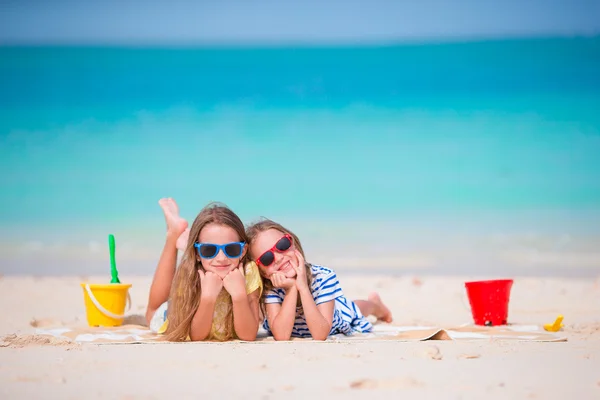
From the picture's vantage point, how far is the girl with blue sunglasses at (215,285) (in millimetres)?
3559

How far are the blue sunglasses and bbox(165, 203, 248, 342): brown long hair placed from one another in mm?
118

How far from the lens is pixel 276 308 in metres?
3.80

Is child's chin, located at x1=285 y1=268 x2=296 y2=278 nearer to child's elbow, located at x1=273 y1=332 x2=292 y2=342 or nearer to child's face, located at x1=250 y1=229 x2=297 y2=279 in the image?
child's face, located at x1=250 y1=229 x2=297 y2=279

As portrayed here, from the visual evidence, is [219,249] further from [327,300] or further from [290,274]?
[327,300]

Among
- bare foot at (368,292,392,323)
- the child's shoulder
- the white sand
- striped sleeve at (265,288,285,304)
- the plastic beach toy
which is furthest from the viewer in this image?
bare foot at (368,292,392,323)

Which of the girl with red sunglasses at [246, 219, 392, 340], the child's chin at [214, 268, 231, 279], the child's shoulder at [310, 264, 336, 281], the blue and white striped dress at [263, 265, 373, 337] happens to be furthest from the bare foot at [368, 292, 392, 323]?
the child's chin at [214, 268, 231, 279]

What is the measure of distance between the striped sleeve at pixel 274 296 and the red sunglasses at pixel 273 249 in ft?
0.70

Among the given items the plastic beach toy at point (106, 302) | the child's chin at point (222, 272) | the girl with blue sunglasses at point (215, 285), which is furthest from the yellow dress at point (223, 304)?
the plastic beach toy at point (106, 302)

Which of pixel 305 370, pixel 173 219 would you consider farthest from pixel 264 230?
pixel 305 370

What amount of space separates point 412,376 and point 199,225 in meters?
1.69

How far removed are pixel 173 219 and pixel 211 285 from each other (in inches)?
46.1

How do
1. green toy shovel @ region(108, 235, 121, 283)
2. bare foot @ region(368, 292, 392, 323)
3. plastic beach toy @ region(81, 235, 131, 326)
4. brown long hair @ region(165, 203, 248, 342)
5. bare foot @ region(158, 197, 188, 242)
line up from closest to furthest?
brown long hair @ region(165, 203, 248, 342) → bare foot @ region(158, 197, 188, 242) → plastic beach toy @ region(81, 235, 131, 326) → green toy shovel @ region(108, 235, 121, 283) → bare foot @ region(368, 292, 392, 323)

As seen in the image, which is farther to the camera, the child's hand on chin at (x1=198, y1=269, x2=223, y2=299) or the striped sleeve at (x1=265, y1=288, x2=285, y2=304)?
the striped sleeve at (x1=265, y1=288, x2=285, y2=304)

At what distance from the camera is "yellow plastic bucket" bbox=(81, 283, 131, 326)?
15.0 ft
